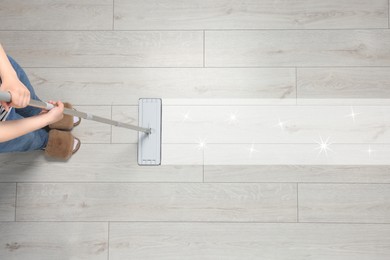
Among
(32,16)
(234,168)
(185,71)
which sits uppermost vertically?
(32,16)

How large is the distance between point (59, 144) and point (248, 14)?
873mm

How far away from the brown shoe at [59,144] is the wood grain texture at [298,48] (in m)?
0.60

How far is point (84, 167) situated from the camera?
1.57 m

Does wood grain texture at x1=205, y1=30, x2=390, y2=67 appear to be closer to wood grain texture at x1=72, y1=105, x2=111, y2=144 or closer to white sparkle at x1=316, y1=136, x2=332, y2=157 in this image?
white sparkle at x1=316, y1=136, x2=332, y2=157

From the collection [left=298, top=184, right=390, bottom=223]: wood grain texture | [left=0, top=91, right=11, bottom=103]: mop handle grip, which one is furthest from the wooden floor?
[left=0, top=91, right=11, bottom=103]: mop handle grip

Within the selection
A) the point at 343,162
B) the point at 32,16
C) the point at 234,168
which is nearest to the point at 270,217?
the point at 234,168

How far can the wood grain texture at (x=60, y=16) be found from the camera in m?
1.60

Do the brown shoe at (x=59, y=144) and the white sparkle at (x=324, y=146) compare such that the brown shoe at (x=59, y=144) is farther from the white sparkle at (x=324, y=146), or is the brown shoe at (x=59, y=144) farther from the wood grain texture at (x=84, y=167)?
the white sparkle at (x=324, y=146)

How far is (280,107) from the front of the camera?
156cm

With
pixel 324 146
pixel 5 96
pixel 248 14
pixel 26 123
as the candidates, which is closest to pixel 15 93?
pixel 5 96

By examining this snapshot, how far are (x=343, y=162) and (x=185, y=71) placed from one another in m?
0.69

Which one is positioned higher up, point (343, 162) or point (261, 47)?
point (261, 47)

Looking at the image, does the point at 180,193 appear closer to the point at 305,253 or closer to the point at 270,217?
the point at 270,217

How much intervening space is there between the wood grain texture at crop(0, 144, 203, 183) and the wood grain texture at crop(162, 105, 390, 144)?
0.49 feet
